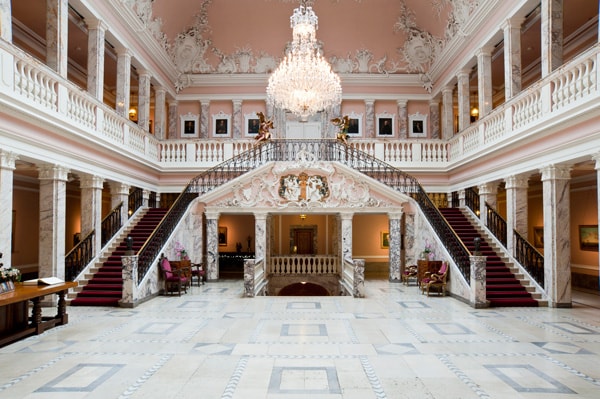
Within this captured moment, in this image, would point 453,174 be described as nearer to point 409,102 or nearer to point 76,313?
point 409,102

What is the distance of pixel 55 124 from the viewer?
1096cm

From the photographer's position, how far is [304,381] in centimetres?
A: 608

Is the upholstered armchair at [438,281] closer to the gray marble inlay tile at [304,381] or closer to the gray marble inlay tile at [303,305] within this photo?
the gray marble inlay tile at [303,305]

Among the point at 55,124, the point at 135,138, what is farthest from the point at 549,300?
the point at 135,138

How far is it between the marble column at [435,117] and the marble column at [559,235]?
1143cm

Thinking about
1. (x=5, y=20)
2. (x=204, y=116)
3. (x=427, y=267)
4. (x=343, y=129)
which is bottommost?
(x=427, y=267)

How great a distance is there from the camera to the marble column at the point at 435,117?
23016 mm

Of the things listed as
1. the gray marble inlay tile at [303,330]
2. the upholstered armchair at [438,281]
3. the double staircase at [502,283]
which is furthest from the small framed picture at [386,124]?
the gray marble inlay tile at [303,330]

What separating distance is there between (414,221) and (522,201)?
4.36 m

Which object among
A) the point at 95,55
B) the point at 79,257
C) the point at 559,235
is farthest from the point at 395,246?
the point at 95,55

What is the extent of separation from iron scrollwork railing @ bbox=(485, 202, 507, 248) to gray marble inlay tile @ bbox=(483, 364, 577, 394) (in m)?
8.96

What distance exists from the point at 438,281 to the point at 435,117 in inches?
459

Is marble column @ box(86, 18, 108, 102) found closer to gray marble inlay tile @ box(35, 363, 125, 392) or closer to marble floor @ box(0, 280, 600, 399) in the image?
marble floor @ box(0, 280, 600, 399)

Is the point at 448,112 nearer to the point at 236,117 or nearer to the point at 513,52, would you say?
the point at 513,52
